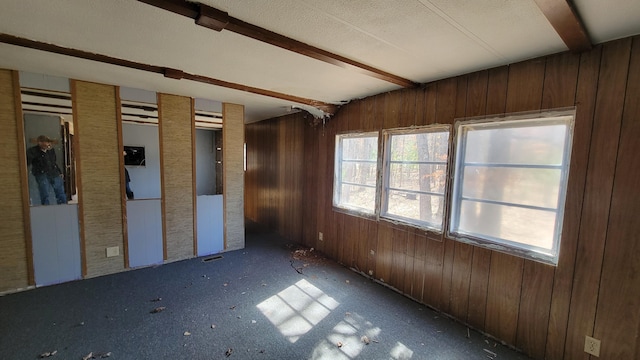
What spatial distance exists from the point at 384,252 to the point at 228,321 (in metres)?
1.88

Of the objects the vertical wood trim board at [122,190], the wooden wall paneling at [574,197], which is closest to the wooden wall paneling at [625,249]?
the wooden wall paneling at [574,197]

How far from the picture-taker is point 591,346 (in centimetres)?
171

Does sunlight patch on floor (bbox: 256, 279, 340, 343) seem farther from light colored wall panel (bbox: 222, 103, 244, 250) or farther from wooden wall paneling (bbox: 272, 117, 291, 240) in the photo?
wooden wall paneling (bbox: 272, 117, 291, 240)

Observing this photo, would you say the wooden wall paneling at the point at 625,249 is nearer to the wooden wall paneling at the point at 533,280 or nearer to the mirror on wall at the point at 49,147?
the wooden wall paneling at the point at 533,280

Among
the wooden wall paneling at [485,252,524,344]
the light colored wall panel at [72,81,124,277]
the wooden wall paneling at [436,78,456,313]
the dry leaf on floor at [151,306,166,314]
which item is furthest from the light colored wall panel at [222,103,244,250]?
the wooden wall paneling at [485,252,524,344]

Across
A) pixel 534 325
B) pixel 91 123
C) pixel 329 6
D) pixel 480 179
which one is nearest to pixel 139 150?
pixel 91 123

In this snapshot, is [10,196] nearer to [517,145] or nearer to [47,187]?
[47,187]

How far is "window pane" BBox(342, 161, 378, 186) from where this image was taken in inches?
130

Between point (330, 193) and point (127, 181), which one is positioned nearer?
point (127, 181)

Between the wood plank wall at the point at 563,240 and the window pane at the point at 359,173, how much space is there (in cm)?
54

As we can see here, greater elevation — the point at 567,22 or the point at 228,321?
the point at 567,22

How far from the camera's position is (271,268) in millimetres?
3400

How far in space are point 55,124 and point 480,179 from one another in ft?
15.0

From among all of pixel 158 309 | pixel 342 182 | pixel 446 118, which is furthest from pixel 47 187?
pixel 446 118
